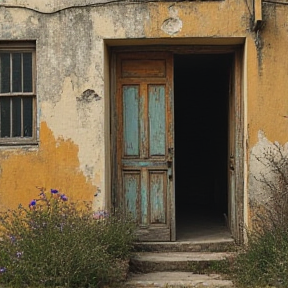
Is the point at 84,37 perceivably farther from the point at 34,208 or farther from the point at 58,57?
the point at 34,208

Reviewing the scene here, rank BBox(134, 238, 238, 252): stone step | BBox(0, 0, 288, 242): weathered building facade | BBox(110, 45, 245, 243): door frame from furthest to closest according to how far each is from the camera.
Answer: BBox(110, 45, 245, 243): door frame, BBox(134, 238, 238, 252): stone step, BBox(0, 0, 288, 242): weathered building facade

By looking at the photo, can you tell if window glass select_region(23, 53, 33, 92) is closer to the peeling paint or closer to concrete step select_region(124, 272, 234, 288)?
the peeling paint

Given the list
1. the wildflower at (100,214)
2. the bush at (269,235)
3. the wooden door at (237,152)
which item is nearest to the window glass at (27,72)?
the wildflower at (100,214)

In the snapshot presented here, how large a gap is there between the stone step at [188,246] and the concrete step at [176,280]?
0.74 m

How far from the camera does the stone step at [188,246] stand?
8.71m

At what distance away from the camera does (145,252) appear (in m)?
8.70

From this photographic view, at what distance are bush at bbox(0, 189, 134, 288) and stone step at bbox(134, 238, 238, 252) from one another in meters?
0.67

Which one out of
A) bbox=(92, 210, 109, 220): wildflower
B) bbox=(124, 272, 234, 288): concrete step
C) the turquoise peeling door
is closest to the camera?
bbox=(124, 272, 234, 288): concrete step

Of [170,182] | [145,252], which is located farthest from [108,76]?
[145,252]

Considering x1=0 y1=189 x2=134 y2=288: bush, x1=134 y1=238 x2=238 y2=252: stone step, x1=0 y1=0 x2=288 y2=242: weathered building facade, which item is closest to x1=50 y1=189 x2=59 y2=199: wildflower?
x1=0 y1=189 x2=134 y2=288: bush

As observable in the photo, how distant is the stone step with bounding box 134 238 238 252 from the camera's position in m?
8.71

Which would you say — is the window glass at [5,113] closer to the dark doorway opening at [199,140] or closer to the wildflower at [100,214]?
the wildflower at [100,214]

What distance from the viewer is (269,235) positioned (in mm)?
7375

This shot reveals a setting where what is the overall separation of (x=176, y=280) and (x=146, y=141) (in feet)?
7.50
